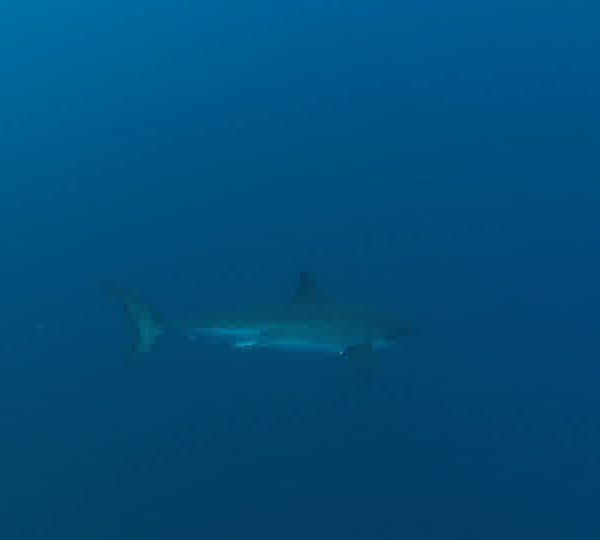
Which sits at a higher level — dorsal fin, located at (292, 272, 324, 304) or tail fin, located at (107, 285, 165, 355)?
dorsal fin, located at (292, 272, 324, 304)

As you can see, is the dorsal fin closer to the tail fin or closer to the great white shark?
the great white shark

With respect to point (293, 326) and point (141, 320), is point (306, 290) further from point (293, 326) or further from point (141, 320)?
point (141, 320)

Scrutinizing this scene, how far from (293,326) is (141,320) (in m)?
1.75

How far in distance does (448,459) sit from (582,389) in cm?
403

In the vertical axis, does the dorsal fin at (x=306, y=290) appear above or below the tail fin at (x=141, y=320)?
above

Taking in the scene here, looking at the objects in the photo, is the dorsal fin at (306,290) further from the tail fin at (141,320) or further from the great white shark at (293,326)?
the tail fin at (141,320)

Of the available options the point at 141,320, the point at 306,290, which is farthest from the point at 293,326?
the point at 141,320

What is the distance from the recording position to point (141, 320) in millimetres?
8211

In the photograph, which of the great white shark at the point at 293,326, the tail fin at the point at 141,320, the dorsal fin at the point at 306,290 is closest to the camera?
the great white shark at the point at 293,326

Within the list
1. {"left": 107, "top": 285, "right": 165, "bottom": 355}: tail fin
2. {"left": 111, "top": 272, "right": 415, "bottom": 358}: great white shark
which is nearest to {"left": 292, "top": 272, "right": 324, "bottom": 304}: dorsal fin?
{"left": 111, "top": 272, "right": 415, "bottom": 358}: great white shark

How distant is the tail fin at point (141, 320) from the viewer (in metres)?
8.11

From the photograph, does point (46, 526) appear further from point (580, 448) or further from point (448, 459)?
point (580, 448)

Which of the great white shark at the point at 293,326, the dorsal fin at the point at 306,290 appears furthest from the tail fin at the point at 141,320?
the dorsal fin at the point at 306,290

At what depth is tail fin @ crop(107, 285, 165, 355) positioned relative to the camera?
8109 millimetres
